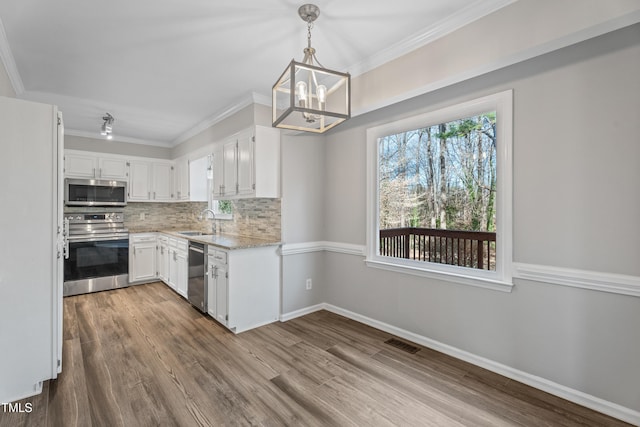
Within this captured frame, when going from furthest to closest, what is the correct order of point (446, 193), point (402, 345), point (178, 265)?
point (178, 265)
point (446, 193)
point (402, 345)

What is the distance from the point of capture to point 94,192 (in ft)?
16.1

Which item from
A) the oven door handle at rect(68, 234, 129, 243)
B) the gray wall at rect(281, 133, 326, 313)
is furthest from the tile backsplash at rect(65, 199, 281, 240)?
the oven door handle at rect(68, 234, 129, 243)

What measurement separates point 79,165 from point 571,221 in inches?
253

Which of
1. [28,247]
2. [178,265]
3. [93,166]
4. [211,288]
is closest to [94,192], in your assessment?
[93,166]

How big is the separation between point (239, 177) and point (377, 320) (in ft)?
7.80

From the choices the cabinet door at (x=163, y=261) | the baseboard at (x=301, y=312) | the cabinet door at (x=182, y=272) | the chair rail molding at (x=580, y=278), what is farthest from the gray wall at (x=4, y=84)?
the chair rail molding at (x=580, y=278)

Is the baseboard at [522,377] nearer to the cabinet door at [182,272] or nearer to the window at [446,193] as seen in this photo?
the window at [446,193]

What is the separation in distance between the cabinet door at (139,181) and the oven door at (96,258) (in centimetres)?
90

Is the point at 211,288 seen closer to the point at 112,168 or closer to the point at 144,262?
the point at 144,262

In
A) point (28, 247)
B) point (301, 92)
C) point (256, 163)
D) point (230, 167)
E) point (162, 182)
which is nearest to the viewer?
point (301, 92)

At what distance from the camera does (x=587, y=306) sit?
6.40 ft

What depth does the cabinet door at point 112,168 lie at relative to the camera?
5113 mm

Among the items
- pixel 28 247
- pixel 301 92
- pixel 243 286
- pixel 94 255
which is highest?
pixel 301 92

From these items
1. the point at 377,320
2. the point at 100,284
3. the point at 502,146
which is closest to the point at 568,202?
the point at 502,146
